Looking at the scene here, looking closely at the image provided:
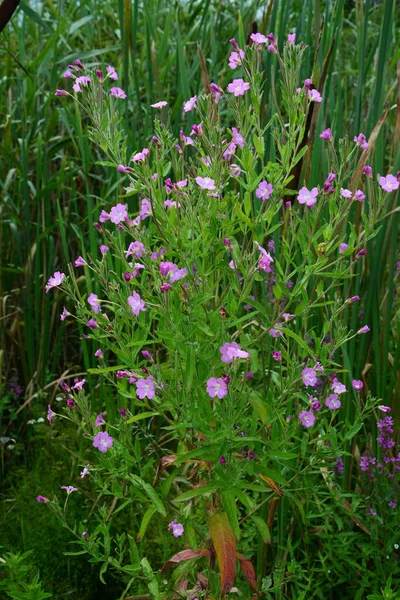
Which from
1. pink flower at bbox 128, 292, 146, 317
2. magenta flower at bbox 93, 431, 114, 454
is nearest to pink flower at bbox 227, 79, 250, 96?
pink flower at bbox 128, 292, 146, 317

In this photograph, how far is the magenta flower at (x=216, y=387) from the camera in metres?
1.26

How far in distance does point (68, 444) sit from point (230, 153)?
1.28 metres

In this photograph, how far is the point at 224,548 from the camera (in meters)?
1.34

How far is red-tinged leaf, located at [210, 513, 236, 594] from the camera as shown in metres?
1.33

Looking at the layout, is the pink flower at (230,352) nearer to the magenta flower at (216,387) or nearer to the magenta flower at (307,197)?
the magenta flower at (216,387)

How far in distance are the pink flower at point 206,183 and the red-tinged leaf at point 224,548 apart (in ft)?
1.88

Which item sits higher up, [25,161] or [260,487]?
[25,161]

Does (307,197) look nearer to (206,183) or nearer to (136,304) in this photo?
(206,183)

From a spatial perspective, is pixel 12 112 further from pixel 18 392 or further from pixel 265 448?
pixel 265 448

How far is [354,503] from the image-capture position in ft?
5.43

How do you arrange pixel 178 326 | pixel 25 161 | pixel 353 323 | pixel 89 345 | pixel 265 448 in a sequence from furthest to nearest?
pixel 89 345 < pixel 25 161 < pixel 353 323 < pixel 265 448 < pixel 178 326

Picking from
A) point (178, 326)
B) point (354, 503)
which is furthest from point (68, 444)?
point (178, 326)

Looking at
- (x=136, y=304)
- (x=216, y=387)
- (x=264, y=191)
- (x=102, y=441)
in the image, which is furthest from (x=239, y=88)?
(x=102, y=441)

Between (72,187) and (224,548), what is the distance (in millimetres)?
1535
